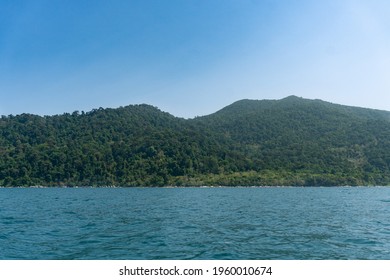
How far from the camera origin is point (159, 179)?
199 m

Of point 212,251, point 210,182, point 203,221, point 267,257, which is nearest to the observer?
point 267,257

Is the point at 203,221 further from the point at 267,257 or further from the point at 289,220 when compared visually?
the point at 267,257

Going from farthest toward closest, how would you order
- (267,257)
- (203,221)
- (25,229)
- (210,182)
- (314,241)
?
(210,182) → (203,221) → (25,229) → (314,241) → (267,257)

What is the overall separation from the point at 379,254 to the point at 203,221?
19.9m

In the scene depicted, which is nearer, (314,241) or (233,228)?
(314,241)

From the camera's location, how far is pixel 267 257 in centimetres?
2452

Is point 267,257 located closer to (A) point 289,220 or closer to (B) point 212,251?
(B) point 212,251
